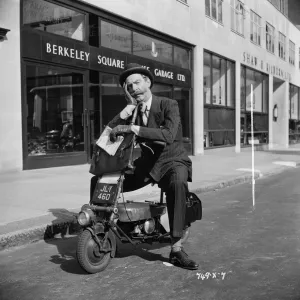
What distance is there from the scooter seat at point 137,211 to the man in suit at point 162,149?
9.1 inches

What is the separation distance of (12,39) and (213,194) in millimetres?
6300

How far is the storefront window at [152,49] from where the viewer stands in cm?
1591

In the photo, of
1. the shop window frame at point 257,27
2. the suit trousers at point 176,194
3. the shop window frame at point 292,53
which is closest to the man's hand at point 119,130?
the suit trousers at point 176,194

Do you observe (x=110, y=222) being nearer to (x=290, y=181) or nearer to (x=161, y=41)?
(x=290, y=181)

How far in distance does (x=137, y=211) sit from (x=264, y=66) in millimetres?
25739

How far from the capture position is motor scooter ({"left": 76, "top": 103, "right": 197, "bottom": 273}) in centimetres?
377

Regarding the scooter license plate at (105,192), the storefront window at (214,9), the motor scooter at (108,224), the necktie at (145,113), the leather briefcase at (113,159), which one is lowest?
the motor scooter at (108,224)

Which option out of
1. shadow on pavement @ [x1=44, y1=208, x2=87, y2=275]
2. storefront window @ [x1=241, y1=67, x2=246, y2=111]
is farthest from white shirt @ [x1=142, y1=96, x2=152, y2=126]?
storefront window @ [x1=241, y1=67, x2=246, y2=111]

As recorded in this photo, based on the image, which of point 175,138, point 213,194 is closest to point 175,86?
point 213,194

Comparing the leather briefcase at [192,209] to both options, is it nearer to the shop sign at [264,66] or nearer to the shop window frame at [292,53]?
the shop sign at [264,66]

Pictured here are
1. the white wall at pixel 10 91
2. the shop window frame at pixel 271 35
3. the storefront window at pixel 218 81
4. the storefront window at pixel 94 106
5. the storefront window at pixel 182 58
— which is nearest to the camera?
the white wall at pixel 10 91

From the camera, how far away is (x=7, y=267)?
168 inches

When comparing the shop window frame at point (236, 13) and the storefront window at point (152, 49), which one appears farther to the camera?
the shop window frame at point (236, 13)

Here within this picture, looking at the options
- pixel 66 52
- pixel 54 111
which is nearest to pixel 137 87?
pixel 54 111
